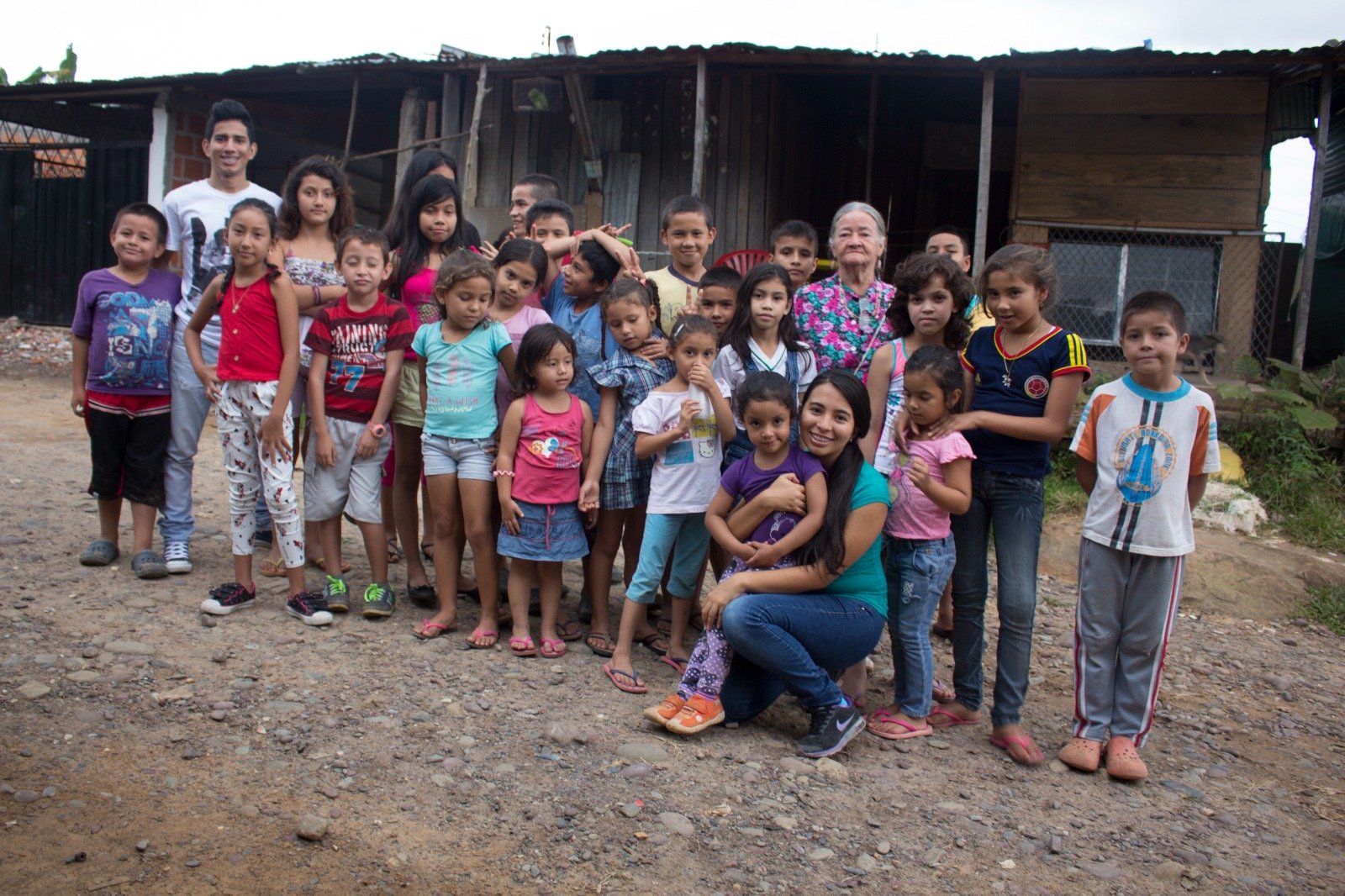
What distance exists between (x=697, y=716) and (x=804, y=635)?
16.6 inches

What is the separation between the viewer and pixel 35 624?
363 cm

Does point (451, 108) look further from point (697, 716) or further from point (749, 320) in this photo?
point (697, 716)

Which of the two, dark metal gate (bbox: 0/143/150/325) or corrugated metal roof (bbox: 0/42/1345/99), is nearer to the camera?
corrugated metal roof (bbox: 0/42/1345/99)

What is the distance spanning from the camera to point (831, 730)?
3.17 m

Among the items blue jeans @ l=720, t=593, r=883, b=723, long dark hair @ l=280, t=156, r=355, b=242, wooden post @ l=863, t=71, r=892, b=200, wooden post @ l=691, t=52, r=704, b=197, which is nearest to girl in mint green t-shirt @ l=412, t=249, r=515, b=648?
long dark hair @ l=280, t=156, r=355, b=242

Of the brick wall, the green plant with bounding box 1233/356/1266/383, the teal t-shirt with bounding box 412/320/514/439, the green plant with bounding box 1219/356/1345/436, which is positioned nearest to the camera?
the teal t-shirt with bounding box 412/320/514/439

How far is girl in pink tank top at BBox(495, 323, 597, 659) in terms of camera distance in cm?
374

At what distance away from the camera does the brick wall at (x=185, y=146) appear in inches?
434

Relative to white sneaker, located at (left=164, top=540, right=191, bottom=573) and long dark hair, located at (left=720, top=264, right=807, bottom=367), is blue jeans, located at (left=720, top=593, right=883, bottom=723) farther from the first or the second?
white sneaker, located at (left=164, top=540, right=191, bottom=573)

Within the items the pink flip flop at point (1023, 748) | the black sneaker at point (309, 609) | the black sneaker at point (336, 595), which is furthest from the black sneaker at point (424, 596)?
the pink flip flop at point (1023, 748)

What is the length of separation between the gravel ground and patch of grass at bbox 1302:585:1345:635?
1366 millimetres

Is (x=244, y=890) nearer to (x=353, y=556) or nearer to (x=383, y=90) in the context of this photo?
(x=353, y=556)

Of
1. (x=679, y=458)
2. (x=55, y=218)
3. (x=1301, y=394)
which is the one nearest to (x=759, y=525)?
(x=679, y=458)

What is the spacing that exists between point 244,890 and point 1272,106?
9238mm
